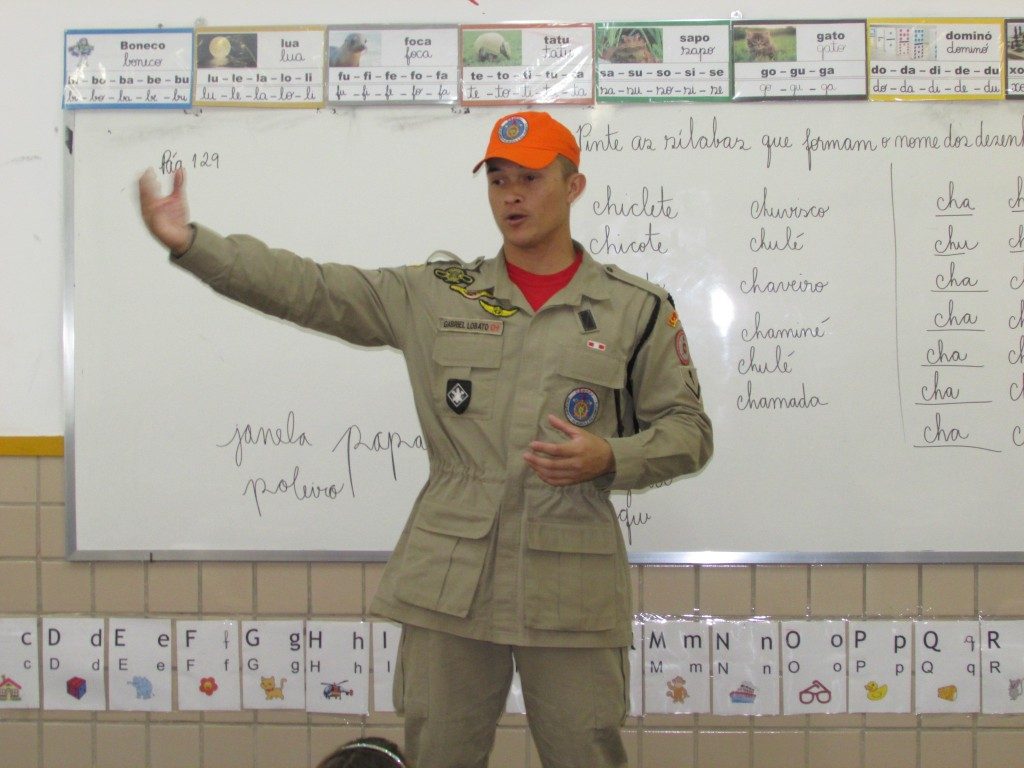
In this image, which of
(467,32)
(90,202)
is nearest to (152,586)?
(90,202)

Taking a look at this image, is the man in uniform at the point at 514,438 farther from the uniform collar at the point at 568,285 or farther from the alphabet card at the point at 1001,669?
the alphabet card at the point at 1001,669

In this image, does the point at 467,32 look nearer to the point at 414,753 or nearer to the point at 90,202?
the point at 90,202

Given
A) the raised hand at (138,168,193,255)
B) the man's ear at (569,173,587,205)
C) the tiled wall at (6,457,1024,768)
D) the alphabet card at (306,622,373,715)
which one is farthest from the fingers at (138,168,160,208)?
the alphabet card at (306,622,373,715)

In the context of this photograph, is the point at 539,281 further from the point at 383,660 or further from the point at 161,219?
the point at 383,660

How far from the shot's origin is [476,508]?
1.56m

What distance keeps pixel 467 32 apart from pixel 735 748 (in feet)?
6.41

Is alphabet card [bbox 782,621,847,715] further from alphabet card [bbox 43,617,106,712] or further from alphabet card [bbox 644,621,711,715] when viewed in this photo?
alphabet card [bbox 43,617,106,712]

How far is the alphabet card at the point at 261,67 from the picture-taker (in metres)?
2.34

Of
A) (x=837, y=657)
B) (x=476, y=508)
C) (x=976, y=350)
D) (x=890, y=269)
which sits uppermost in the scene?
(x=890, y=269)

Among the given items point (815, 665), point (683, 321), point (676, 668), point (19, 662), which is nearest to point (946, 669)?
point (815, 665)

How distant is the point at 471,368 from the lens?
5.28ft

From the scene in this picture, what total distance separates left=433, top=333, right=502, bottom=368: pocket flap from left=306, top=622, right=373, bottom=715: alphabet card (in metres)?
1.05

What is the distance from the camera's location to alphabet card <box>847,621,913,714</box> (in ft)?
7.63

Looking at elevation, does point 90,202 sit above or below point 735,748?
above
